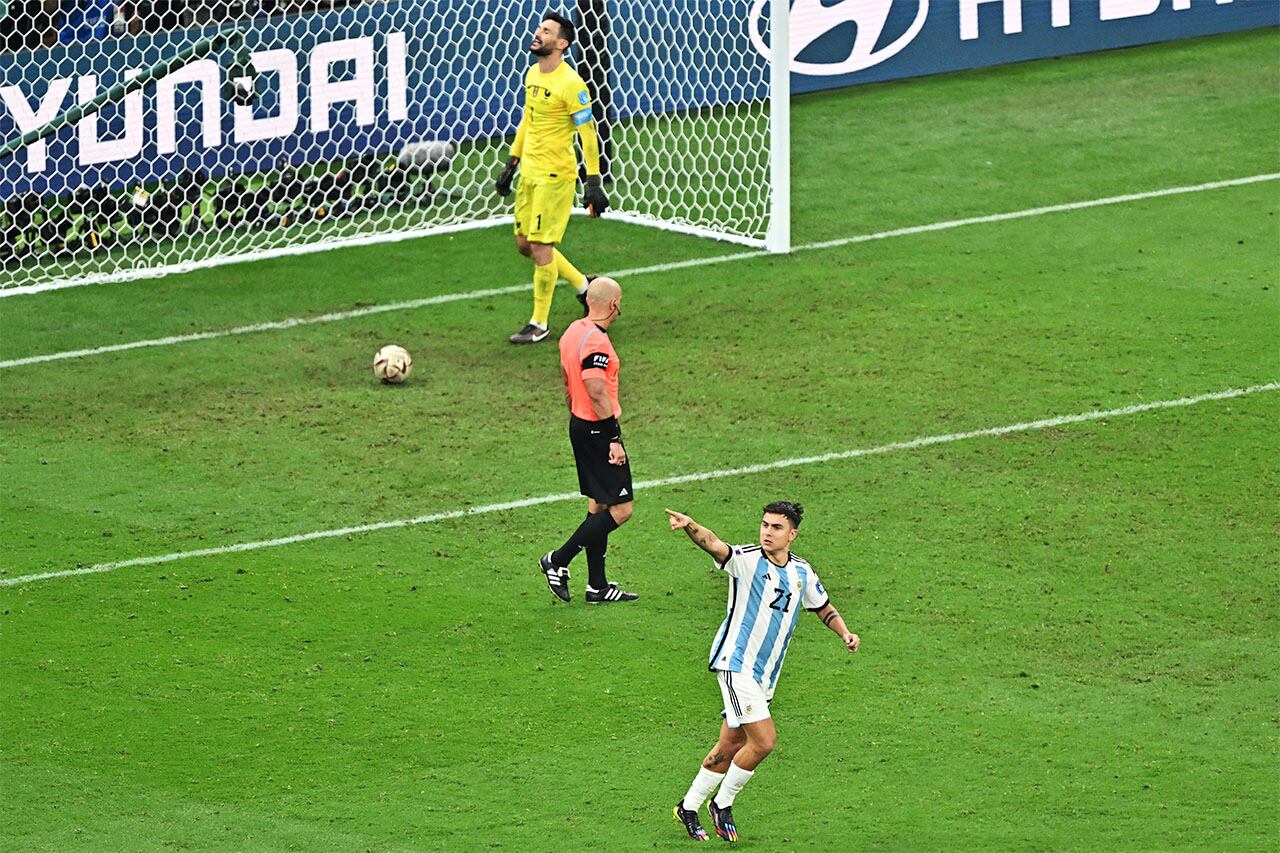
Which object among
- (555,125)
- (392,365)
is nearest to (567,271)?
(555,125)

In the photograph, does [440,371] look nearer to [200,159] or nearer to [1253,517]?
[200,159]

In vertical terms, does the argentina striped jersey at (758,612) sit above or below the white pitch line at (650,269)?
Result: above

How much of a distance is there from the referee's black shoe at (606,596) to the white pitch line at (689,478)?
55.5 inches

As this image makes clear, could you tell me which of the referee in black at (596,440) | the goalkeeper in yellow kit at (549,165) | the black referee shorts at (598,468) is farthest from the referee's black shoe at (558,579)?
the goalkeeper in yellow kit at (549,165)

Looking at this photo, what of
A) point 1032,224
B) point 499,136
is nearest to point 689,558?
point 1032,224

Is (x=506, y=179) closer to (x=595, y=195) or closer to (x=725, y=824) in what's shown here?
(x=595, y=195)

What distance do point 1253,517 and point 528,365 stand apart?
17.7 feet

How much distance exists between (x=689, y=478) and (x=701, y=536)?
4.42m

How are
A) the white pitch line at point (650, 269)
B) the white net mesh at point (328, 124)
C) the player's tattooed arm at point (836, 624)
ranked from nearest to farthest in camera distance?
the player's tattooed arm at point (836, 624) → the white pitch line at point (650, 269) → the white net mesh at point (328, 124)

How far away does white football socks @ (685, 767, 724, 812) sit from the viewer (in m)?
8.46

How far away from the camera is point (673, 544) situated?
11734 mm

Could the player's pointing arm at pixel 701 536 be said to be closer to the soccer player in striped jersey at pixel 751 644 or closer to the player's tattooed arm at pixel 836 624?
the soccer player in striped jersey at pixel 751 644

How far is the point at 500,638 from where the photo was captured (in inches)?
413

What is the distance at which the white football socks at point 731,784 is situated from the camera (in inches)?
331
